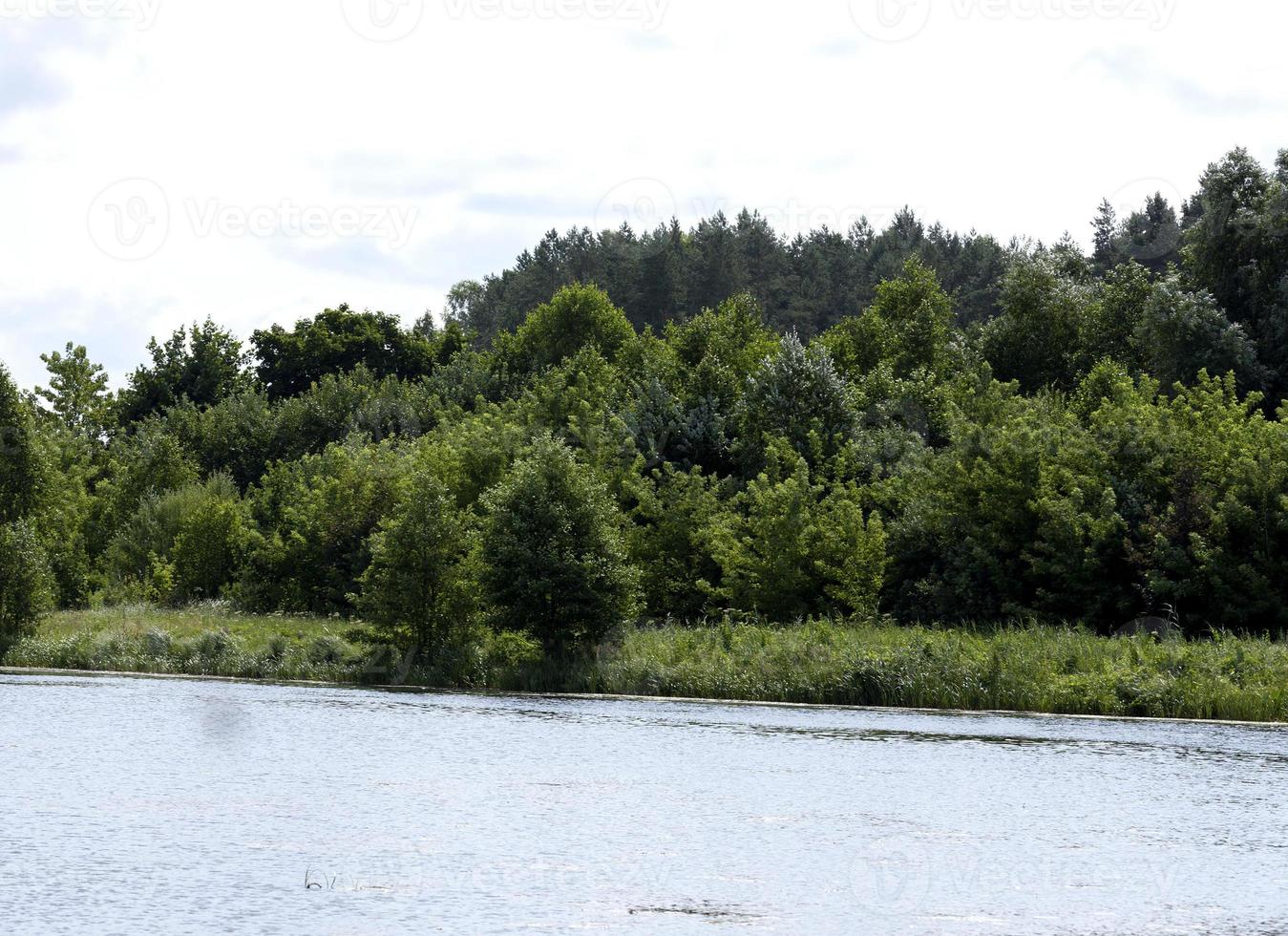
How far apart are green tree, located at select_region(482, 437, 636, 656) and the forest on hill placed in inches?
5.2

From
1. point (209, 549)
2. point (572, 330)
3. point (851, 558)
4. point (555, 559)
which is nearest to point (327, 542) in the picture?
point (209, 549)

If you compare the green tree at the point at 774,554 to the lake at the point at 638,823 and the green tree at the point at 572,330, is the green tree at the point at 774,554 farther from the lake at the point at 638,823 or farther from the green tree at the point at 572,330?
the green tree at the point at 572,330

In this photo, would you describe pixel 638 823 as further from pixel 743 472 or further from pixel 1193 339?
pixel 1193 339

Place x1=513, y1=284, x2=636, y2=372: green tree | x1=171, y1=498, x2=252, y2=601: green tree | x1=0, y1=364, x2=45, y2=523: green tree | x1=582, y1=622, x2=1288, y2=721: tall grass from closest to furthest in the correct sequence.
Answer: x1=582, y1=622, x2=1288, y2=721: tall grass
x1=0, y1=364, x2=45, y2=523: green tree
x1=171, y1=498, x2=252, y2=601: green tree
x1=513, y1=284, x2=636, y2=372: green tree

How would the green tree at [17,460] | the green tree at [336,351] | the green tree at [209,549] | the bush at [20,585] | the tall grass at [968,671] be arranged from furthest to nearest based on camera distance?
1. the green tree at [336,351]
2. the green tree at [209,549]
3. the green tree at [17,460]
4. the bush at [20,585]
5. the tall grass at [968,671]

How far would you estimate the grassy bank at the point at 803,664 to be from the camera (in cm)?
4356

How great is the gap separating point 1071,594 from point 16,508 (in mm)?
51792

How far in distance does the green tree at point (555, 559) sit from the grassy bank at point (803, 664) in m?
1.18

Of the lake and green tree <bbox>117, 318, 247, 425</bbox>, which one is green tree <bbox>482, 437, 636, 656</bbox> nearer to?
the lake

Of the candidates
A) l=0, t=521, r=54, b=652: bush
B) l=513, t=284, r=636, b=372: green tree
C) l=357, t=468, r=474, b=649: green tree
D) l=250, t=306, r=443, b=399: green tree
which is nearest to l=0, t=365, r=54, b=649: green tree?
l=0, t=521, r=54, b=652: bush

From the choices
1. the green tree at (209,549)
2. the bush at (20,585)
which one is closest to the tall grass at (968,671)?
the bush at (20,585)

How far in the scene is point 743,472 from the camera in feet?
274

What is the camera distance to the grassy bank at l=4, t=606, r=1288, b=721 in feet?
143

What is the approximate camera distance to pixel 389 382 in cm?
12525
